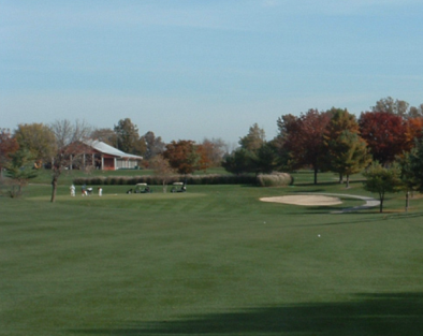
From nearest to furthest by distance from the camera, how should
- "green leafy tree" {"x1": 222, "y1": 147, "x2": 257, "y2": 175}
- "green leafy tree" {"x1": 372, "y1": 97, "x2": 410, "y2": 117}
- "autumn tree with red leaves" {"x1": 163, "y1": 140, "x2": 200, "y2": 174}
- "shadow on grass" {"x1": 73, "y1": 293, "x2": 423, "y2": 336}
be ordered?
"shadow on grass" {"x1": 73, "y1": 293, "x2": 423, "y2": 336}, "autumn tree with red leaves" {"x1": 163, "y1": 140, "x2": 200, "y2": 174}, "green leafy tree" {"x1": 222, "y1": 147, "x2": 257, "y2": 175}, "green leafy tree" {"x1": 372, "y1": 97, "x2": 410, "y2": 117}

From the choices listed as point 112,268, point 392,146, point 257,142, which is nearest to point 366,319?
point 112,268

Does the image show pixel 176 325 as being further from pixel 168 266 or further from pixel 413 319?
pixel 168 266

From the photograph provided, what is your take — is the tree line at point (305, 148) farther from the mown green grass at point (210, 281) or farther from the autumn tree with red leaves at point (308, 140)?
the mown green grass at point (210, 281)

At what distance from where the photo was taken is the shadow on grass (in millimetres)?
8227

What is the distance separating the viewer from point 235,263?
14.1m

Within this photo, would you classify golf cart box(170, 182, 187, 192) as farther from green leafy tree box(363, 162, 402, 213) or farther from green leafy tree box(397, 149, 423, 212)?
green leafy tree box(397, 149, 423, 212)

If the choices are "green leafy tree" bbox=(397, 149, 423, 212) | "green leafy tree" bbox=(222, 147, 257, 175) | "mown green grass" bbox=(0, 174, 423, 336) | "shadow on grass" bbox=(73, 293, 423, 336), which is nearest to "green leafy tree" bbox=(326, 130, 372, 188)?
"green leafy tree" bbox=(222, 147, 257, 175)

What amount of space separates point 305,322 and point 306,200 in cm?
4981

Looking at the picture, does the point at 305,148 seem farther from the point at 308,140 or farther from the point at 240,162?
the point at 240,162

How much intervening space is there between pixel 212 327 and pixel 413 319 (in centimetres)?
304

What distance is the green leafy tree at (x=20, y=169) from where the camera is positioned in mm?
54719

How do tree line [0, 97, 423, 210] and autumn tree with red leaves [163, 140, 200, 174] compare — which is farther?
autumn tree with red leaves [163, 140, 200, 174]

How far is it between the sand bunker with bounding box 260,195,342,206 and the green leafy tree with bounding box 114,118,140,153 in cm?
11278

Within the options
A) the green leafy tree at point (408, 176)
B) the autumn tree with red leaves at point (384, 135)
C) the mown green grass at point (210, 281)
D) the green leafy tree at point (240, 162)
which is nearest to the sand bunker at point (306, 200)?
the green leafy tree at point (408, 176)
